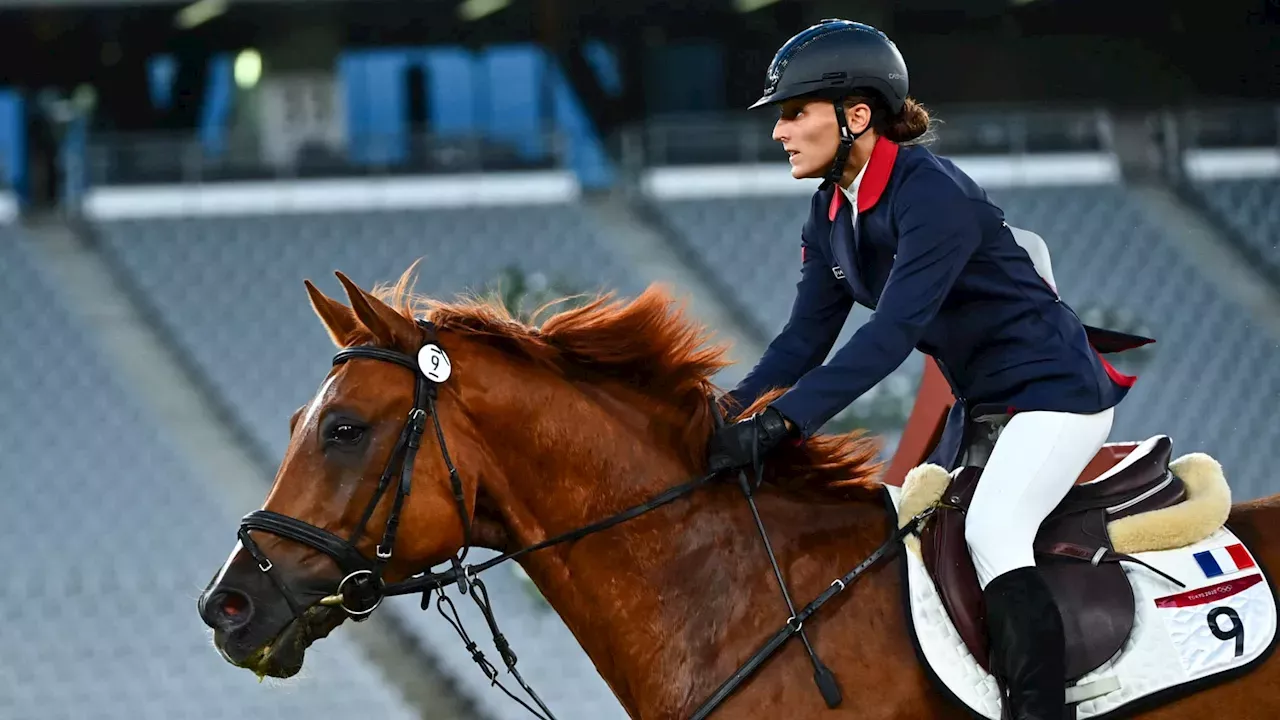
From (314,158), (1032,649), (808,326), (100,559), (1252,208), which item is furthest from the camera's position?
(314,158)

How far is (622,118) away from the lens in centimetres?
1156

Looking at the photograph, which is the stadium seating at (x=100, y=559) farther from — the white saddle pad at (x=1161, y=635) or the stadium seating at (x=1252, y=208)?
the stadium seating at (x=1252, y=208)

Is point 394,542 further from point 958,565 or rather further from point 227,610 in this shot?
point 958,565

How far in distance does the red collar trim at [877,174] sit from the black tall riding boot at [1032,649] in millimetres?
704

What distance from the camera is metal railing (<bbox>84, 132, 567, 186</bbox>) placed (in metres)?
11.0

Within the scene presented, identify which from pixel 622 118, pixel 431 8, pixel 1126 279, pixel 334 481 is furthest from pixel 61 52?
pixel 334 481

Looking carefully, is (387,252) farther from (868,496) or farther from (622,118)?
(868,496)

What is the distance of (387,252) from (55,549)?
338 cm

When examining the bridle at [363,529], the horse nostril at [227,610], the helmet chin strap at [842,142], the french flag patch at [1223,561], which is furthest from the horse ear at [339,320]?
the french flag patch at [1223,561]

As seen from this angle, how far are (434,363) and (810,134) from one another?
0.78 m

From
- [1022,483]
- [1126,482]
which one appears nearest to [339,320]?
[1022,483]

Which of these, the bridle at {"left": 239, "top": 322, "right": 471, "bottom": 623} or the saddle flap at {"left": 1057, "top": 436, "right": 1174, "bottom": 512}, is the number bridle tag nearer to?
the bridle at {"left": 239, "top": 322, "right": 471, "bottom": 623}

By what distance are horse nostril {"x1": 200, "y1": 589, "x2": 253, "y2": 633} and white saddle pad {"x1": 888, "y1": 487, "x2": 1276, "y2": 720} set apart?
1.08 metres

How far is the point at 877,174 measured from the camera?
2523 millimetres
